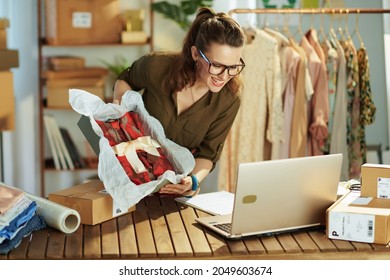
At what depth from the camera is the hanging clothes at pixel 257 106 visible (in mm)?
4340

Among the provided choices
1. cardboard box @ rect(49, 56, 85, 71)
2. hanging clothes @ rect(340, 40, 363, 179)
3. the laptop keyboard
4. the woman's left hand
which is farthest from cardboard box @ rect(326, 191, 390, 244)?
cardboard box @ rect(49, 56, 85, 71)

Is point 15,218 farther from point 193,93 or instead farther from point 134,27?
point 134,27

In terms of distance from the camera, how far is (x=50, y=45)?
17.0 ft

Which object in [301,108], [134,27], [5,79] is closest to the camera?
[301,108]

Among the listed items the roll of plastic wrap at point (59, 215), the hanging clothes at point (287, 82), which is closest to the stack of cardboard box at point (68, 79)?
the hanging clothes at point (287, 82)

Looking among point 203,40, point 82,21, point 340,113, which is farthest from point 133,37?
point 203,40

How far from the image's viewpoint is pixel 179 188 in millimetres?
2660

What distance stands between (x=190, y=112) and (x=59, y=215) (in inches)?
35.8

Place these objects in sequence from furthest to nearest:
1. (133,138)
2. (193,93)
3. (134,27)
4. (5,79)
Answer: (134,27), (5,79), (193,93), (133,138)

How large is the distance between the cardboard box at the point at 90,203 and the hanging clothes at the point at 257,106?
6.61ft

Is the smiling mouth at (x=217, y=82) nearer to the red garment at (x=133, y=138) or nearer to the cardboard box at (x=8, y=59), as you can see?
the red garment at (x=133, y=138)
